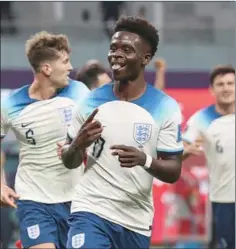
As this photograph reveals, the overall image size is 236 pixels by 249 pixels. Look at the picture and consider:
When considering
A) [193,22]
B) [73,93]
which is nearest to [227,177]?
[73,93]

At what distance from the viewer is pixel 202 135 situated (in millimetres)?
8789

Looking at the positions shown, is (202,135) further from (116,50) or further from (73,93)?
(116,50)

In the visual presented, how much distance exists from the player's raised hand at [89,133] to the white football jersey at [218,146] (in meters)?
3.34

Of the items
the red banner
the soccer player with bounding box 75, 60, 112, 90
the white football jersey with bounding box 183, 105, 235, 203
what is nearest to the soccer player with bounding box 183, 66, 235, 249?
the white football jersey with bounding box 183, 105, 235, 203

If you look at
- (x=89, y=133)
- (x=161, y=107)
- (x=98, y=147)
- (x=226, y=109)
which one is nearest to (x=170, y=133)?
(x=161, y=107)

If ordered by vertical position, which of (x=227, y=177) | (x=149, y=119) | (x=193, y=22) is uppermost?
(x=193, y=22)

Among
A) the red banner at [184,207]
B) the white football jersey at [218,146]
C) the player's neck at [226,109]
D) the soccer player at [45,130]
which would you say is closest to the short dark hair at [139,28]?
the soccer player at [45,130]

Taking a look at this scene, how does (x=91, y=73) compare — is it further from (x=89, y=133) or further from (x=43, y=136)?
(x=89, y=133)

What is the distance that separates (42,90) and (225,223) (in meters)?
2.37

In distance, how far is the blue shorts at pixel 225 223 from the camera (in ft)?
28.5

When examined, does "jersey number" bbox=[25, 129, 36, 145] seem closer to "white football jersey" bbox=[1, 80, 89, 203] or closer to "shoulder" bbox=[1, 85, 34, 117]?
"white football jersey" bbox=[1, 80, 89, 203]

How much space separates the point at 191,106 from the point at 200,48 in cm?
431

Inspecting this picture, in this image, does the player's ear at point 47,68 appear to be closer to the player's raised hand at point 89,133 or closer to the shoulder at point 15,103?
the shoulder at point 15,103

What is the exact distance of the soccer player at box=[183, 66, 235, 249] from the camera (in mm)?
8586
